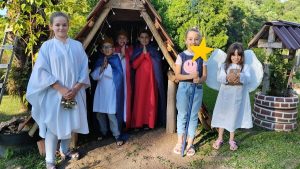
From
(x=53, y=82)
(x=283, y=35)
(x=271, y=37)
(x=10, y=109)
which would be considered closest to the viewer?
(x=53, y=82)

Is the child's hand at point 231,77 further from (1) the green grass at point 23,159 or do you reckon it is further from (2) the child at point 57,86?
(1) the green grass at point 23,159

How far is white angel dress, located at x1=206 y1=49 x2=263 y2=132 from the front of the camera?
5156mm

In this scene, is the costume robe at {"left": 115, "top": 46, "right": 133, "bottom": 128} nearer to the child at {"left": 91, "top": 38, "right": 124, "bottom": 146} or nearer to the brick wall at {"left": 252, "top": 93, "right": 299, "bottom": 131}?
the child at {"left": 91, "top": 38, "right": 124, "bottom": 146}

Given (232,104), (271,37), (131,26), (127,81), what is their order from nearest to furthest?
1. (232,104)
2. (127,81)
3. (131,26)
4. (271,37)

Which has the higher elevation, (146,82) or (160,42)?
(160,42)

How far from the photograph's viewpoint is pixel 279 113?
630 cm

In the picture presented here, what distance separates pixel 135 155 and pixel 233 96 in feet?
5.82

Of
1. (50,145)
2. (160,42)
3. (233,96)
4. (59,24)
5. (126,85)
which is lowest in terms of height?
(50,145)

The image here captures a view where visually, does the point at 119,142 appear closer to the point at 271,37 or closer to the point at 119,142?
the point at 119,142

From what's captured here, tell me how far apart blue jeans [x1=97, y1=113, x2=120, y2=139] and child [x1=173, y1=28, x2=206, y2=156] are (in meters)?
1.03

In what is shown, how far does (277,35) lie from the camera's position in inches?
261

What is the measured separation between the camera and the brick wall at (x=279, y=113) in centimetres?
628

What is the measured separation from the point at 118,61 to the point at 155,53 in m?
0.74

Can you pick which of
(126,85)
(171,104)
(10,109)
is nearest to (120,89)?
(126,85)
